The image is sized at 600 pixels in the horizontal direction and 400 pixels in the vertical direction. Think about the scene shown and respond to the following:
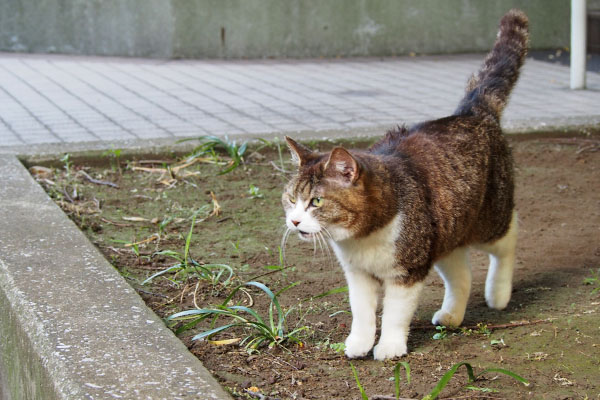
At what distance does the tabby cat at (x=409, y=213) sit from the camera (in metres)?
3.31

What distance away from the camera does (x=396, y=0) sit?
11.8 meters

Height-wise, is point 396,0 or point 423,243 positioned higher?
point 396,0

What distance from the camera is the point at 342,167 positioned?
329 centimetres

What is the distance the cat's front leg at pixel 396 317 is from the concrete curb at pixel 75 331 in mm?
869

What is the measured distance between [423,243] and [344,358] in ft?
1.85

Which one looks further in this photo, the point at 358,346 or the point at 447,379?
the point at 358,346

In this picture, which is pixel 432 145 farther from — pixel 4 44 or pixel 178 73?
pixel 4 44

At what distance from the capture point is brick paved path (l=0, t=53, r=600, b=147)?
713 centimetres

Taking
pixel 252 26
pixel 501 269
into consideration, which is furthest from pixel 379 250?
pixel 252 26

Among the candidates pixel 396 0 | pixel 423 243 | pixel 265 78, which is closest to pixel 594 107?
pixel 265 78

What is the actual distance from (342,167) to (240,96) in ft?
18.3

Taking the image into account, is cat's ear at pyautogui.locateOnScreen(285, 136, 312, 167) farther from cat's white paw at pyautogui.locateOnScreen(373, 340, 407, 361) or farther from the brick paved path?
the brick paved path

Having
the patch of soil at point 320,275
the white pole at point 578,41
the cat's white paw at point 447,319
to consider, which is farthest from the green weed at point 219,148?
the white pole at point 578,41

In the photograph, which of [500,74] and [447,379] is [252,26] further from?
[447,379]
